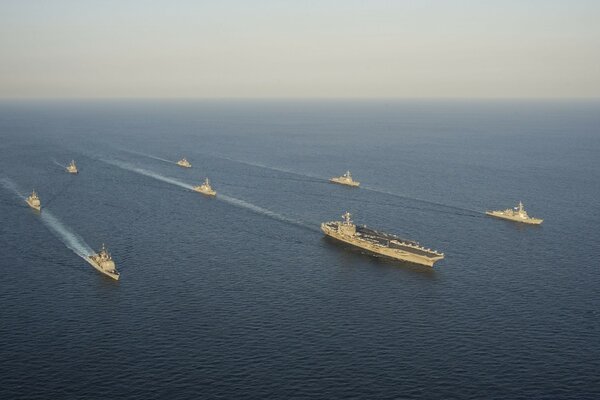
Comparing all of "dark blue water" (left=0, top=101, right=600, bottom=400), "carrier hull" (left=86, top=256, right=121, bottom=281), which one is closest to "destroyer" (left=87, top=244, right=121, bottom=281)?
"carrier hull" (left=86, top=256, right=121, bottom=281)

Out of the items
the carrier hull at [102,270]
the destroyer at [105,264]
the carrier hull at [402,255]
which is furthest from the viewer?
the carrier hull at [402,255]

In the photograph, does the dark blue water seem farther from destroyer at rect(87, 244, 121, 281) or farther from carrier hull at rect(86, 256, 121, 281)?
destroyer at rect(87, 244, 121, 281)

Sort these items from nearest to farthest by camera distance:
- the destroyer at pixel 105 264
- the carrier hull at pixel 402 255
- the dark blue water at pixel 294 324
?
the dark blue water at pixel 294 324
the destroyer at pixel 105 264
the carrier hull at pixel 402 255

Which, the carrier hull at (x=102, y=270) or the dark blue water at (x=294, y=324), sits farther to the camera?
the carrier hull at (x=102, y=270)

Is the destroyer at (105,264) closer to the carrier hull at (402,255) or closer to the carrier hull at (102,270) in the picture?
the carrier hull at (102,270)

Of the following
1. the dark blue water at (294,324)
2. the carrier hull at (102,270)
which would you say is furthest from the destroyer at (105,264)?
the dark blue water at (294,324)

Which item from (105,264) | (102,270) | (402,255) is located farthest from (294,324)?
(102,270)

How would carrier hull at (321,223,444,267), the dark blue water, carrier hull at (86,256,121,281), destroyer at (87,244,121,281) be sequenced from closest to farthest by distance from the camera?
1. the dark blue water
2. carrier hull at (86,256,121,281)
3. destroyer at (87,244,121,281)
4. carrier hull at (321,223,444,267)

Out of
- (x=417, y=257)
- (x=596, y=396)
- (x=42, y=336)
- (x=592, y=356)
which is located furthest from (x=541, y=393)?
(x=42, y=336)
